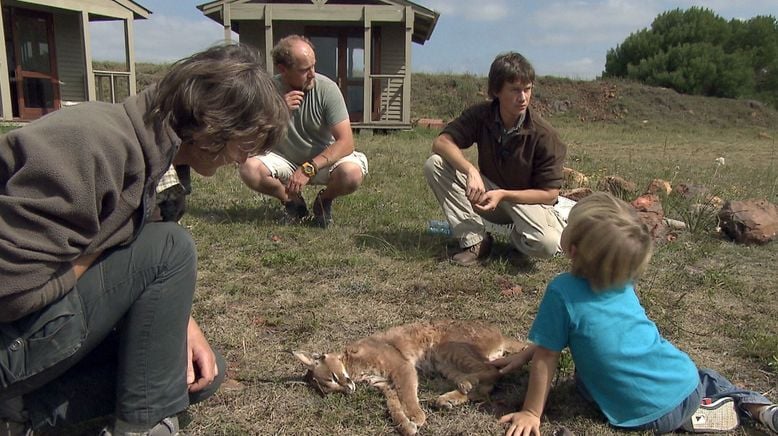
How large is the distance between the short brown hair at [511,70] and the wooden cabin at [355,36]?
1184 centimetres

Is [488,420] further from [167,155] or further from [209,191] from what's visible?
[209,191]

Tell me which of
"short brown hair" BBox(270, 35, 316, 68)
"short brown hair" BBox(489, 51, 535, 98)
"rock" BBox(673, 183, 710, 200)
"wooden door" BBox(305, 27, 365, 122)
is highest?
"wooden door" BBox(305, 27, 365, 122)

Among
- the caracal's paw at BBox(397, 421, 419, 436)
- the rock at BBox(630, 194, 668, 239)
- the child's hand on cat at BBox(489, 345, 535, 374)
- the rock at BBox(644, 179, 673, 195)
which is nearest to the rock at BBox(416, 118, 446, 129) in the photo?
the rock at BBox(644, 179, 673, 195)

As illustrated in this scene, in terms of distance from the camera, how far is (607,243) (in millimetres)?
2318

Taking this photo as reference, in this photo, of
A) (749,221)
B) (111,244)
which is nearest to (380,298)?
(111,244)

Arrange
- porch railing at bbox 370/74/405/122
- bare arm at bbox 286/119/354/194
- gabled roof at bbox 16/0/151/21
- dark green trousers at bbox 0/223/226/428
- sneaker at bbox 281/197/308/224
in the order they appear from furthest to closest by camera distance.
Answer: porch railing at bbox 370/74/405/122
gabled roof at bbox 16/0/151/21
sneaker at bbox 281/197/308/224
bare arm at bbox 286/119/354/194
dark green trousers at bbox 0/223/226/428

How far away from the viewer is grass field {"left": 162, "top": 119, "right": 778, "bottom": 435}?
267cm

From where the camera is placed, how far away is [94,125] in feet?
5.88

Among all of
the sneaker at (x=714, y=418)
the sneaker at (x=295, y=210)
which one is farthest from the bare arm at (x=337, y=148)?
the sneaker at (x=714, y=418)

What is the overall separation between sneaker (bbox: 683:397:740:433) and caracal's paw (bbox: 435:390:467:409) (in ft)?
3.08

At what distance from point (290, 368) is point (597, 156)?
35.6 feet

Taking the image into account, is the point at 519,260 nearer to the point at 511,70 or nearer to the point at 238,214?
the point at 511,70

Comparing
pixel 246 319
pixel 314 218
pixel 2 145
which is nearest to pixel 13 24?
pixel 314 218

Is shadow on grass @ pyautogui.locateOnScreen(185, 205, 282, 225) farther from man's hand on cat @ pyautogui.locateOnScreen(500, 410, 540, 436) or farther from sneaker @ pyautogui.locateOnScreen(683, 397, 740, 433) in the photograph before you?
sneaker @ pyautogui.locateOnScreen(683, 397, 740, 433)
